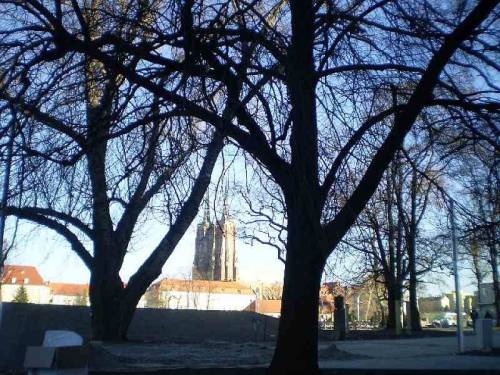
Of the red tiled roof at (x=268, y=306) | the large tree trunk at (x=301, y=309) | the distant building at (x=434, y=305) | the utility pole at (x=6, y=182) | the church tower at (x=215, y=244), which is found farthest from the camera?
the red tiled roof at (x=268, y=306)

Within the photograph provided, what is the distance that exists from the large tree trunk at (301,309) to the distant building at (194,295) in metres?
56.0

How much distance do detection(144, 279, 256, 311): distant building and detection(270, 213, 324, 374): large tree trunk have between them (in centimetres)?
5599

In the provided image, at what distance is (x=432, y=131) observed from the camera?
33.9 ft

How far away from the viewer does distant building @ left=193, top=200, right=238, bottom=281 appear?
11041 mm

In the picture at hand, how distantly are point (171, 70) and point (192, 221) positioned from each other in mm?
9680

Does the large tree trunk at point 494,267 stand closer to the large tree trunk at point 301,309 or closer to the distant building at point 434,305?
the large tree trunk at point 301,309

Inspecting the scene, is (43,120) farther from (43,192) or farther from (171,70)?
(171,70)

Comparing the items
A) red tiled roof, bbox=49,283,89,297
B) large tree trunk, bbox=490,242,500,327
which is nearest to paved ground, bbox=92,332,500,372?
large tree trunk, bbox=490,242,500,327

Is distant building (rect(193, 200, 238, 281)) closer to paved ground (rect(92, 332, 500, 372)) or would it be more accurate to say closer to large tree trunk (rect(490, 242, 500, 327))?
paved ground (rect(92, 332, 500, 372))

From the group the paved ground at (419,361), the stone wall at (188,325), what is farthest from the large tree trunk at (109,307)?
the paved ground at (419,361)

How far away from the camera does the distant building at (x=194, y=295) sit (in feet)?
242

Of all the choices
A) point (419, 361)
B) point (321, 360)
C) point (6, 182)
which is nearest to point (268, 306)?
point (321, 360)

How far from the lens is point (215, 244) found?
14.4 metres

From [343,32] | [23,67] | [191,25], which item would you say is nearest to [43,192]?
[23,67]
